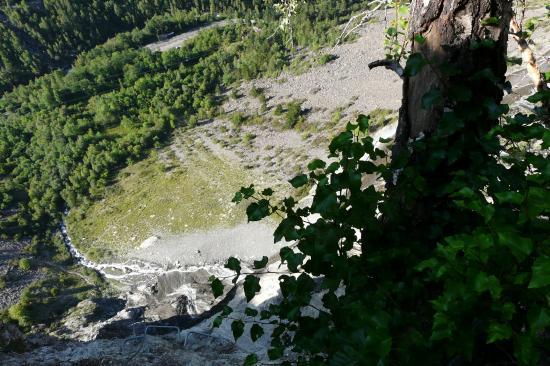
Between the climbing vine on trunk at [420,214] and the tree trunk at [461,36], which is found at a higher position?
the tree trunk at [461,36]

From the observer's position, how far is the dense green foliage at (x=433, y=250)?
5.30 ft

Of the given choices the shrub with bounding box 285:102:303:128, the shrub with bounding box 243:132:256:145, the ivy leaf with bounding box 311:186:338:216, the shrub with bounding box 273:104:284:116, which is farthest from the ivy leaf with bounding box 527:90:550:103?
the shrub with bounding box 273:104:284:116

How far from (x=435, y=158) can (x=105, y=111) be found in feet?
228

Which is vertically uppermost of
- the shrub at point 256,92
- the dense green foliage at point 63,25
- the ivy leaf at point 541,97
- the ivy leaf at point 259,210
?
the dense green foliage at point 63,25

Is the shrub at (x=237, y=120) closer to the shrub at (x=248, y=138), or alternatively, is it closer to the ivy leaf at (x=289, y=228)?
the shrub at (x=248, y=138)

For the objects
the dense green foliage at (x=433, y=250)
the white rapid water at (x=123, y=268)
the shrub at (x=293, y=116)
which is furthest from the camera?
the shrub at (x=293, y=116)

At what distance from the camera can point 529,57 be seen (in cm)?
593

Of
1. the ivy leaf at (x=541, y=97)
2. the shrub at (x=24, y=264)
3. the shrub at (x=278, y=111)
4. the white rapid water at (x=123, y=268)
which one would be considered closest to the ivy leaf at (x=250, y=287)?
the ivy leaf at (x=541, y=97)

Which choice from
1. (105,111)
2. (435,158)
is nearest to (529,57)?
(435,158)

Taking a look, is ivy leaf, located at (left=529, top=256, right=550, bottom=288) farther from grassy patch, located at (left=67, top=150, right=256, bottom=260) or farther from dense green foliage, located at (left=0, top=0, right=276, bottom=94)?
dense green foliage, located at (left=0, top=0, right=276, bottom=94)

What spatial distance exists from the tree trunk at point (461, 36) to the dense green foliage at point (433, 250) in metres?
0.14

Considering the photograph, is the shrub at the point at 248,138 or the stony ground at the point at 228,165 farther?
the shrub at the point at 248,138

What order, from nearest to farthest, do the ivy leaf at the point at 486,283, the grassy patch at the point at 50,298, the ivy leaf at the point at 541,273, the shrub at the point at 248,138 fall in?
the ivy leaf at the point at 541,273, the ivy leaf at the point at 486,283, the grassy patch at the point at 50,298, the shrub at the point at 248,138

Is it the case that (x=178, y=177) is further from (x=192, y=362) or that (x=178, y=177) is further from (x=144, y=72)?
(x=144, y=72)
